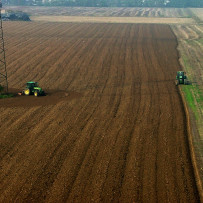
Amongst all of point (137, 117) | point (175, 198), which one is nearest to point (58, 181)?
point (175, 198)

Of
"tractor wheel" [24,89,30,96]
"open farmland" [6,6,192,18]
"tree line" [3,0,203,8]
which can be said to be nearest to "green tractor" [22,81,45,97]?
"tractor wheel" [24,89,30,96]

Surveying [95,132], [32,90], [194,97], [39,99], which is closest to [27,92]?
[32,90]

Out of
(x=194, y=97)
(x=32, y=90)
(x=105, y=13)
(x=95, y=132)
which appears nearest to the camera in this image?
(x=95, y=132)

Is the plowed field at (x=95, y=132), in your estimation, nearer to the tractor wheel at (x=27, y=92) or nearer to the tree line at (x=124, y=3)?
the tractor wheel at (x=27, y=92)

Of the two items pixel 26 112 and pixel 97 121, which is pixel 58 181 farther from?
pixel 26 112

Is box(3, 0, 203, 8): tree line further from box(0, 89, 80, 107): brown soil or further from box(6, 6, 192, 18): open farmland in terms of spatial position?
box(0, 89, 80, 107): brown soil

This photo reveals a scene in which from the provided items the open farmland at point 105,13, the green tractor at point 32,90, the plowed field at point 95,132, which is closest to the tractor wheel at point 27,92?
the green tractor at point 32,90

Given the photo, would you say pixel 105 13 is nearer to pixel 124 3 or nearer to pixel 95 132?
pixel 124 3

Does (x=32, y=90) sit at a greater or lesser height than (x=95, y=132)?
greater
